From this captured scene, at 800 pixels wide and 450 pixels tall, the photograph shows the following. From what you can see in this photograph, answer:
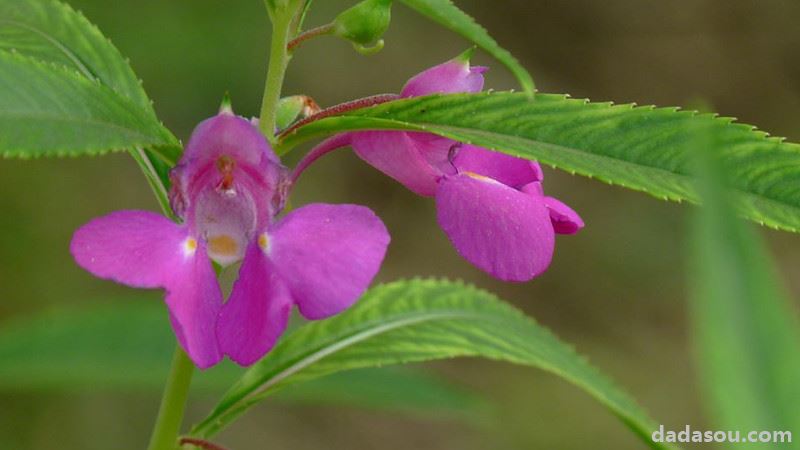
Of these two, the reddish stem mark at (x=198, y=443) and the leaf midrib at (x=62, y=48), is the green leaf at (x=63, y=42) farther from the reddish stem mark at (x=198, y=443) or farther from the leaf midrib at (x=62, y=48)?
the reddish stem mark at (x=198, y=443)

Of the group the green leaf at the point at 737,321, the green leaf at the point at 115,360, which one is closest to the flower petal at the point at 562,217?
the green leaf at the point at 737,321

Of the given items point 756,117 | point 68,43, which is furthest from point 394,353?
point 756,117

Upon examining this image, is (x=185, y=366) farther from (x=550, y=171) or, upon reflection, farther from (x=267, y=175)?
(x=550, y=171)

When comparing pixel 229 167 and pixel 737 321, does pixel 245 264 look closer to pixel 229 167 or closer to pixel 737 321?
pixel 229 167

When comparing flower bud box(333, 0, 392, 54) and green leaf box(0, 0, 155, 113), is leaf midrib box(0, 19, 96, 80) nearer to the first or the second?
green leaf box(0, 0, 155, 113)

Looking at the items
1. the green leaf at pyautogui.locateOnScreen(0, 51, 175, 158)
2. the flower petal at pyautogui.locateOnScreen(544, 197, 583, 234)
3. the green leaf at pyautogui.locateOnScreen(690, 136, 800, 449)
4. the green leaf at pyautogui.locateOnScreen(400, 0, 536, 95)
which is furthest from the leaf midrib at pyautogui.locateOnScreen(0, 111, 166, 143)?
the green leaf at pyautogui.locateOnScreen(690, 136, 800, 449)

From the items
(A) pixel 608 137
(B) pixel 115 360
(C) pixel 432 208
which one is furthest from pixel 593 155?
(C) pixel 432 208
